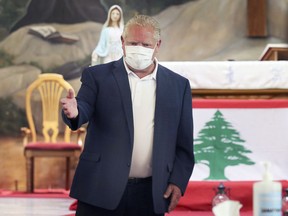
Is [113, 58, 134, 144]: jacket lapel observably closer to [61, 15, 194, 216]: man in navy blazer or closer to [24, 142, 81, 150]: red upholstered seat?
[61, 15, 194, 216]: man in navy blazer

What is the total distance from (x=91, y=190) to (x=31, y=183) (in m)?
6.53

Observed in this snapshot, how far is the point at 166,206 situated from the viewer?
9.42 feet

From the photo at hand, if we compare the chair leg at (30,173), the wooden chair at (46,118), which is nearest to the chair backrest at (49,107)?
the wooden chair at (46,118)

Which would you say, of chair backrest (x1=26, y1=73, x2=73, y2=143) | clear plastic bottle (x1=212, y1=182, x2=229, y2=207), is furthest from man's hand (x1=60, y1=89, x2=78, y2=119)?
chair backrest (x1=26, y1=73, x2=73, y2=143)

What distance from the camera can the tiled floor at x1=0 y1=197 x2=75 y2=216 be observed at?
6457mm

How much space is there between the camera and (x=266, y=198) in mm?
1845

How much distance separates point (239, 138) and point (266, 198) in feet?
13.1

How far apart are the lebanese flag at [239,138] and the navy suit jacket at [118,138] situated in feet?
9.14

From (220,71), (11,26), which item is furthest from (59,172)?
(220,71)

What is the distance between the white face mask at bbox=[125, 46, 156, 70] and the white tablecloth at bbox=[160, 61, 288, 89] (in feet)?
10.8

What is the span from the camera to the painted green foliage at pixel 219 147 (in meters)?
5.71

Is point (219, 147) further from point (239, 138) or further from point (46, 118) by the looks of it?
point (46, 118)

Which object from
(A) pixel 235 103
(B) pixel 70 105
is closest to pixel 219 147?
(A) pixel 235 103

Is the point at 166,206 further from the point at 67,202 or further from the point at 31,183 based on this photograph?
the point at 31,183
